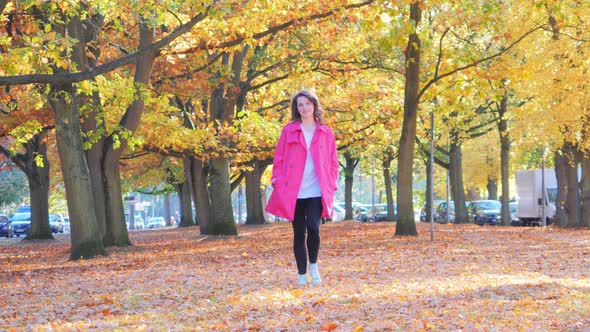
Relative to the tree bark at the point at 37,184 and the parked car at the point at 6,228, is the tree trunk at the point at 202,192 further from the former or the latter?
the parked car at the point at 6,228

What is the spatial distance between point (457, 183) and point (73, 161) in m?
25.7

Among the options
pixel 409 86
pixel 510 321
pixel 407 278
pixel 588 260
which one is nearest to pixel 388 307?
pixel 510 321

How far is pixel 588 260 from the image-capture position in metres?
14.3

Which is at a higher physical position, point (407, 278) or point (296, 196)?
point (296, 196)

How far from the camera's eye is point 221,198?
2539 centimetres

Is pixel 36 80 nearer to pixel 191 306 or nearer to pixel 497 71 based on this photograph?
pixel 191 306

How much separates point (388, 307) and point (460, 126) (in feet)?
104

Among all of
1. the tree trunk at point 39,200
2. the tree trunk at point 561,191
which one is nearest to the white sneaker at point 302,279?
the tree trunk at point 561,191

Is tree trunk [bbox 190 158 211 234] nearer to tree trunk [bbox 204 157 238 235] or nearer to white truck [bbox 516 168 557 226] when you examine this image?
tree trunk [bbox 204 157 238 235]

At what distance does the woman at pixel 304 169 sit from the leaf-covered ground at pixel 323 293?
80 centimetres

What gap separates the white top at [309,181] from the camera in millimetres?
9688

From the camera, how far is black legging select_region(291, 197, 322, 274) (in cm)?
976

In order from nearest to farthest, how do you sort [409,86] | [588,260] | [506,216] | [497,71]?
1. [588,260]
2. [497,71]
3. [409,86]
4. [506,216]

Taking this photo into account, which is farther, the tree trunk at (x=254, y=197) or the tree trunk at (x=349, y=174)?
the tree trunk at (x=349, y=174)
